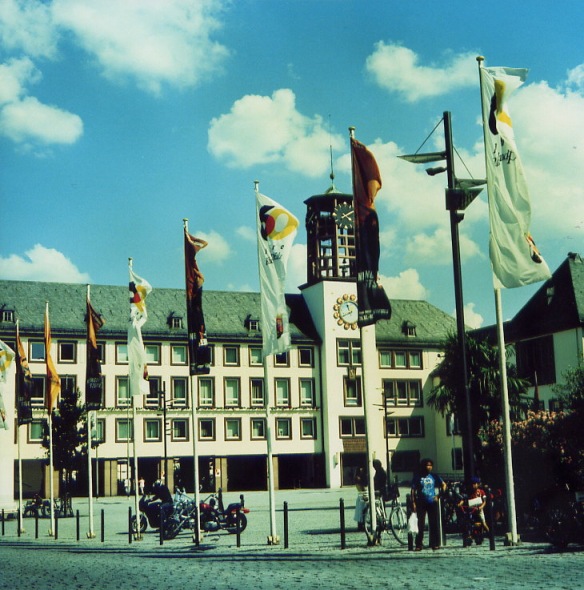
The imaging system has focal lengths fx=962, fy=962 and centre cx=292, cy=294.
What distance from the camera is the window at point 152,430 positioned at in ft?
237

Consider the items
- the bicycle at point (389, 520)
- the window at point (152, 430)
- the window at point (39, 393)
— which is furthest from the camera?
the window at point (152, 430)

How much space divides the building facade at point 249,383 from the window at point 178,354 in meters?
0.09

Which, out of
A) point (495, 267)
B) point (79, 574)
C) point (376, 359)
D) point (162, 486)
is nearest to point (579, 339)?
point (376, 359)

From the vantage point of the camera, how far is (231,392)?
7581 cm

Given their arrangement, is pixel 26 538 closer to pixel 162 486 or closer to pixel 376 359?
pixel 162 486

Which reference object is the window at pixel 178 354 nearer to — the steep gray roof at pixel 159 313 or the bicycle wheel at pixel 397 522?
the steep gray roof at pixel 159 313

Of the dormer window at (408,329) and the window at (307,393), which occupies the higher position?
the dormer window at (408,329)

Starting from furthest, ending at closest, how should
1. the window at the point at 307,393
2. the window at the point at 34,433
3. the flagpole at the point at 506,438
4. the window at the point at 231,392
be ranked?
the window at the point at 307,393, the window at the point at 231,392, the window at the point at 34,433, the flagpole at the point at 506,438

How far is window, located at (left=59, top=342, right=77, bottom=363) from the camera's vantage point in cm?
7100

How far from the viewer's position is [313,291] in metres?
79.9

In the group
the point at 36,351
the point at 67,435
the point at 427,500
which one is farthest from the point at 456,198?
the point at 36,351

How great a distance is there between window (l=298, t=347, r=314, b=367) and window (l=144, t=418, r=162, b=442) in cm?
1294

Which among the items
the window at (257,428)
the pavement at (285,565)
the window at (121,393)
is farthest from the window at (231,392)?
the pavement at (285,565)

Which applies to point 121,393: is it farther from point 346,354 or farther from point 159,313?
point 346,354
